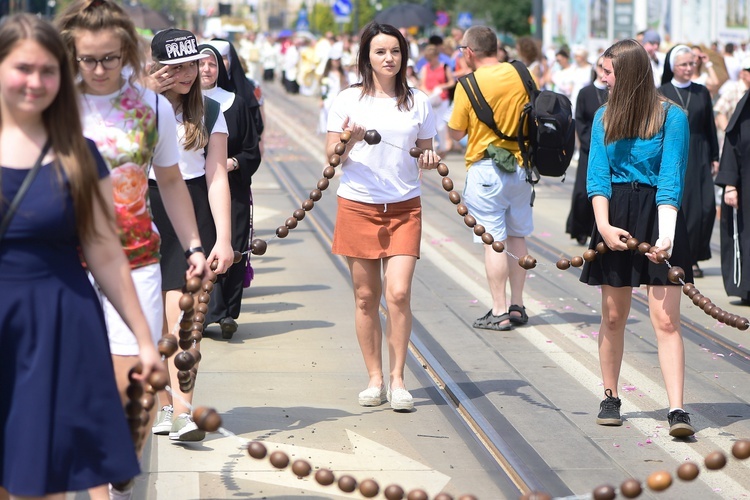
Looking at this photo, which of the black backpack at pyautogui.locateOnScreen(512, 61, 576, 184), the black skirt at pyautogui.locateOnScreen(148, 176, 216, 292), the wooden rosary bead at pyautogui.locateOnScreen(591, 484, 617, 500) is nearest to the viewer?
the wooden rosary bead at pyautogui.locateOnScreen(591, 484, 617, 500)

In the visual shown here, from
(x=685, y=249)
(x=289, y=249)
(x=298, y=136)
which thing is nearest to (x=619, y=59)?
(x=685, y=249)

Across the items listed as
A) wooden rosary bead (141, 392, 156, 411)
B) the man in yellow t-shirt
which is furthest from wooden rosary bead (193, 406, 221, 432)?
the man in yellow t-shirt

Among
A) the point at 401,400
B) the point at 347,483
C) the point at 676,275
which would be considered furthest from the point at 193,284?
the point at 676,275

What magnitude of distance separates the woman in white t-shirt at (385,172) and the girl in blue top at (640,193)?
91 cm

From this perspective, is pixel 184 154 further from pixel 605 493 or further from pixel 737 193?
pixel 737 193

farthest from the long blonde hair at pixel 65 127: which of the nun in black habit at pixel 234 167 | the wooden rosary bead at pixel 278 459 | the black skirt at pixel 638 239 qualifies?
the nun in black habit at pixel 234 167

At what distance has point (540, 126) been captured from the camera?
26.9 feet

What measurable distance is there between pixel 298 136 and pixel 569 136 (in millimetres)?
17624

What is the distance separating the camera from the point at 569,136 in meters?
8.32

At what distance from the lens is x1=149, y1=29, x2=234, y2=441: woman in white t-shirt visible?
577cm

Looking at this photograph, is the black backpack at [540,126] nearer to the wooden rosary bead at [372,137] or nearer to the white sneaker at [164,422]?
the wooden rosary bead at [372,137]

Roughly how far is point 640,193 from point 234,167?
2833mm

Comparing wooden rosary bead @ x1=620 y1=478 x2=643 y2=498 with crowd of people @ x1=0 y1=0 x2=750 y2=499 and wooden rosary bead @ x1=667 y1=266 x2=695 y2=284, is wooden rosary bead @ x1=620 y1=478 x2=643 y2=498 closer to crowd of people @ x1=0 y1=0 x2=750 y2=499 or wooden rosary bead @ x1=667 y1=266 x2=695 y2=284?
crowd of people @ x1=0 y1=0 x2=750 y2=499

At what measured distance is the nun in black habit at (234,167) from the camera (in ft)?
24.7
